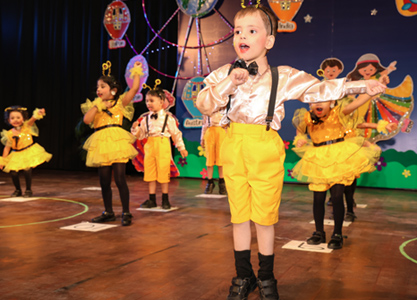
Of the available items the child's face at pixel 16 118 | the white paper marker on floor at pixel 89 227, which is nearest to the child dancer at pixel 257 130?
the white paper marker on floor at pixel 89 227

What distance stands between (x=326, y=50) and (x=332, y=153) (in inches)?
184

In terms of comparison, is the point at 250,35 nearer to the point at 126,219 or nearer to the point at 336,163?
the point at 336,163

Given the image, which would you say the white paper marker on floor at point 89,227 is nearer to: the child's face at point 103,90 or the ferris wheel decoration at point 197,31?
the child's face at point 103,90

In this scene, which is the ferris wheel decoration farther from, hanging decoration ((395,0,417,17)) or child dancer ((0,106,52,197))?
child dancer ((0,106,52,197))

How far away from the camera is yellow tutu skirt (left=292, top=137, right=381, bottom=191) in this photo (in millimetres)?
3029

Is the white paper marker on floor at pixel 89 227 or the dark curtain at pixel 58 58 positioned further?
the dark curtain at pixel 58 58

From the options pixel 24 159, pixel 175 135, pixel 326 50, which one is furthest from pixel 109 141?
pixel 326 50

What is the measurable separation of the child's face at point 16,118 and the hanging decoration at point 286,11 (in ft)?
14.2

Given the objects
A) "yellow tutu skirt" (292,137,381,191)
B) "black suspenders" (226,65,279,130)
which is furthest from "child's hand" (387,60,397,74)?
"black suspenders" (226,65,279,130)

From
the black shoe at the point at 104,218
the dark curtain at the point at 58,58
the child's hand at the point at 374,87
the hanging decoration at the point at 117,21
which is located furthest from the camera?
the dark curtain at the point at 58,58

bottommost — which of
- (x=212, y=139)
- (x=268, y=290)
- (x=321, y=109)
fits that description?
(x=268, y=290)

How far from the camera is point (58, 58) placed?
31.0 feet

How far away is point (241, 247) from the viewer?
1993mm

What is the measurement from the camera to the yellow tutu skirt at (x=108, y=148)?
3650mm
